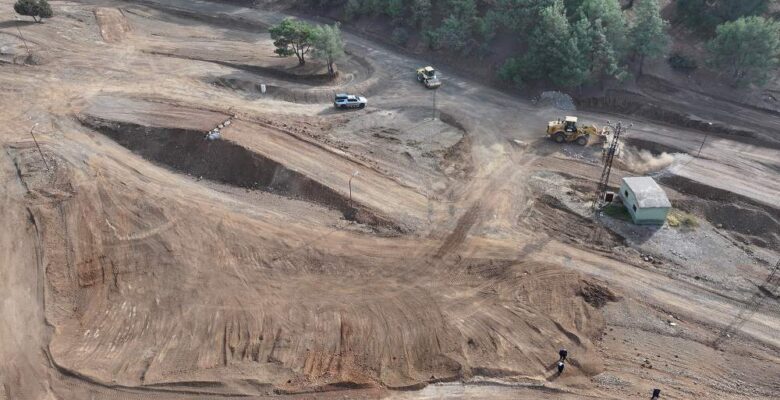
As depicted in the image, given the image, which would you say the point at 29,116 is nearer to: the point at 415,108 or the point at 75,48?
the point at 75,48

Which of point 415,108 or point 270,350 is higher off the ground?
point 415,108

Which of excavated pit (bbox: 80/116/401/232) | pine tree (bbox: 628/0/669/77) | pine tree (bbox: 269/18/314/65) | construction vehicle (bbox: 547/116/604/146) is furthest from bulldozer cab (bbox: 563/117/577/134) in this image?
pine tree (bbox: 269/18/314/65)

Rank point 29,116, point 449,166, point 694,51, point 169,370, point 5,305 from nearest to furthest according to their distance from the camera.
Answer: point 169,370 < point 5,305 < point 449,166 < point 29,116 < point 694,51

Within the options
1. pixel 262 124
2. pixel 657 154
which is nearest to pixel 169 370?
pixel 262 124

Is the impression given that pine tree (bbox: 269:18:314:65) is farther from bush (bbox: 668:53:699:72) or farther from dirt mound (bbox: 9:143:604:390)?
bush (bbox: 668:53:699:72)

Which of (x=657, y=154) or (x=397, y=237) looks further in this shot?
(x=657, y=154)

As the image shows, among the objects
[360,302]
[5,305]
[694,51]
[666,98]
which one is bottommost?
[5,305]

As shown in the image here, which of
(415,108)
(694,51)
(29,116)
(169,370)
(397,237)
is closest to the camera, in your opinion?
(169,370)
